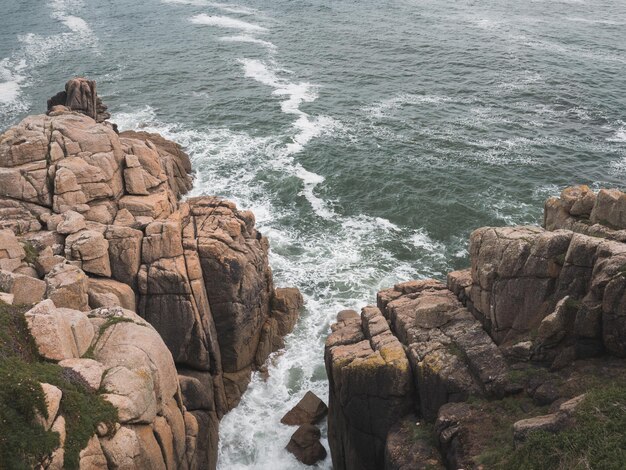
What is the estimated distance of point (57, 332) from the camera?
74.3 feet

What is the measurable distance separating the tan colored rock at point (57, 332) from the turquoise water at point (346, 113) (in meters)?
14.3

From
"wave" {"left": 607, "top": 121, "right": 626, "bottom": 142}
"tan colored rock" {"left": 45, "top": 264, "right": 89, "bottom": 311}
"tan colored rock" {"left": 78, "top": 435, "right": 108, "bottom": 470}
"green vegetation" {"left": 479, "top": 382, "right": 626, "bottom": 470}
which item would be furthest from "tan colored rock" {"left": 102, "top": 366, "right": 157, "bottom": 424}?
"wave" {"left": 607, "top": 121, "right": 626, "bottom": 142}

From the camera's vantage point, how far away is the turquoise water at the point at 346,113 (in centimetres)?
4909

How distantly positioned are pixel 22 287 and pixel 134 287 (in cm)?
696

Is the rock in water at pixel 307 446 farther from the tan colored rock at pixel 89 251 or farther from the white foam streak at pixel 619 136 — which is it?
the white foam streak at pixel 619 136

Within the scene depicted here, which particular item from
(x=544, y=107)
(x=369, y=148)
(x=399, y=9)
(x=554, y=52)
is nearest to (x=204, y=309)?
(x=369, y=148)

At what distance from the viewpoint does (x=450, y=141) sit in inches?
2648

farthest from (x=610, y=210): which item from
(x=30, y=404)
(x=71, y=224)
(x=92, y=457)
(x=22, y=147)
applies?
(x=22, y=147)

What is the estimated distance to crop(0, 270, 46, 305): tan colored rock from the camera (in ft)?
86.6

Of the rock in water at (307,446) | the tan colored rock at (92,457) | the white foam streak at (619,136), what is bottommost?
the rock in water at (307,446)

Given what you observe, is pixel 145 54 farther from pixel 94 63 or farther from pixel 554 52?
pixel 554 52

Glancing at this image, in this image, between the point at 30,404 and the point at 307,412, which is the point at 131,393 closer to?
the point at 30,404

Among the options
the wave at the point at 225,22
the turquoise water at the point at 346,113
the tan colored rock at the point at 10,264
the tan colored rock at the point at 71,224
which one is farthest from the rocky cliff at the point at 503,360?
the wave at the point at 225,22

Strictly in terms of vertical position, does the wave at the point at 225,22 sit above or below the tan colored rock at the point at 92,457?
above
